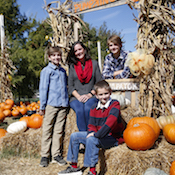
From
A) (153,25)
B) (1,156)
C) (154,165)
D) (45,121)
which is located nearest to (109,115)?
(154,165)

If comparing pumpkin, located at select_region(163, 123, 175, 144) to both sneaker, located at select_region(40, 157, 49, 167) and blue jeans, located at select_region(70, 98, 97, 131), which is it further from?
sneaker, located at select_region(40, 157, 49, 167)

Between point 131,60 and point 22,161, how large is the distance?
229 cm

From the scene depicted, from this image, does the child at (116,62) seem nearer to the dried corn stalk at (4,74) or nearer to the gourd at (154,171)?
the gourd at (154,171)

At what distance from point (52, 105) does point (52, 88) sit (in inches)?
9.9

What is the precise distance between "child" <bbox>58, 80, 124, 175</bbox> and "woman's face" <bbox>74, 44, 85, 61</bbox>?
83 cm

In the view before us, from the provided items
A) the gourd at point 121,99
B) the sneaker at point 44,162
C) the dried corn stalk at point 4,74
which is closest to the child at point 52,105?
the sneaker at point 44,162

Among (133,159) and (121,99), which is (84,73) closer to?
(121,99)

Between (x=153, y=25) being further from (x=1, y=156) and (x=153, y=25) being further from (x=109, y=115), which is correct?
(x=1, y=156)

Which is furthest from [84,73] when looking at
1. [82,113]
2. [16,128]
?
[16,128]

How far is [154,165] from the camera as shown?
6.27 feet

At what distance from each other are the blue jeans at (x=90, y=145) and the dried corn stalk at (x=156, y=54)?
3.62ft

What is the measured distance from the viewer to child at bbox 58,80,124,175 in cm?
204

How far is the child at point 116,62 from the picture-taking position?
10.6 ft

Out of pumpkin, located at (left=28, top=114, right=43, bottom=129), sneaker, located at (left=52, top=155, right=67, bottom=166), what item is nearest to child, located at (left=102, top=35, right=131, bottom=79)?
pumpkin, located at (left=28, top=114, right=43, bottom=129)
